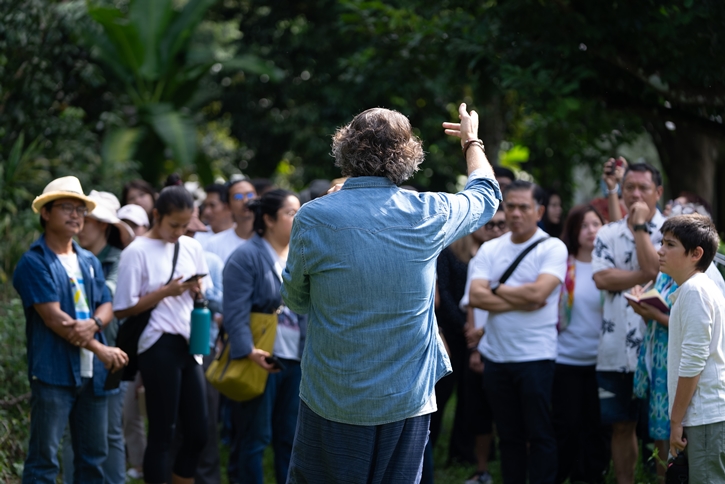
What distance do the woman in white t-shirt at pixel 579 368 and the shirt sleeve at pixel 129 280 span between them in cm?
311

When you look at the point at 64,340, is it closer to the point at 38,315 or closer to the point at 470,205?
the point at 38,315

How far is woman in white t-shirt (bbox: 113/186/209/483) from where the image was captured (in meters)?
5.70

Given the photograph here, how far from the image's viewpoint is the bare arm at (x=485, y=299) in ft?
19.9

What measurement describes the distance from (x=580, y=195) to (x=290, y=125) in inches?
347

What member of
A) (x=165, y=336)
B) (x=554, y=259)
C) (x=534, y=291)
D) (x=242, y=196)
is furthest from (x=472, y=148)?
(x=242, y=196)

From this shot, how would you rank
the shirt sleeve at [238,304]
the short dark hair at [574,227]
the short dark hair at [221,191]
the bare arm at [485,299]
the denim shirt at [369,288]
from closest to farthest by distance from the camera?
1. the denim shirt at [369,288]
2. the shirt sleeve at [238,304]
3. the bare arm at [485,299]
4. the short dark hair at [574,227]
5. the short dark hair at [221,191]

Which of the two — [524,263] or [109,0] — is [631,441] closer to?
[524,263]

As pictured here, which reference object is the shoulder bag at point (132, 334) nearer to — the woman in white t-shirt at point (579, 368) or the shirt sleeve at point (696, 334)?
the woman in white t-shirt at point (579, 368)

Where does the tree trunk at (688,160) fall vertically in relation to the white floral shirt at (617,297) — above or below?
above

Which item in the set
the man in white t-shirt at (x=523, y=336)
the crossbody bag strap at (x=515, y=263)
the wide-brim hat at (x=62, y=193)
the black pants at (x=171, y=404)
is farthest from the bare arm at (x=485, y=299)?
the wide-brim hat at (x=62, y=193)

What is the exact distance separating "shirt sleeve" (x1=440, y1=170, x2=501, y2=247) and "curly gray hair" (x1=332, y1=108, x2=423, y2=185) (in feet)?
0.74

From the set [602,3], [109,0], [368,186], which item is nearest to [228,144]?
[109,0]

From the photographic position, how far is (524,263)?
20.2ft

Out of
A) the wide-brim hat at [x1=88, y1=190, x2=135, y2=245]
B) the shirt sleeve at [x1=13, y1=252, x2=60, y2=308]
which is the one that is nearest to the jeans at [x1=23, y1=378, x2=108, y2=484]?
the shirt sleeve at [x1=13, y1=252, x2=60, y2=308]
